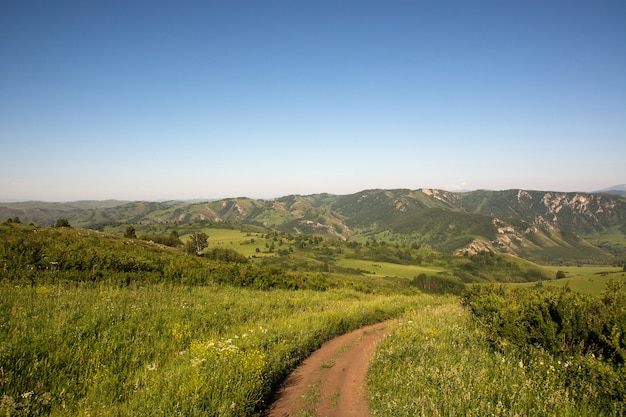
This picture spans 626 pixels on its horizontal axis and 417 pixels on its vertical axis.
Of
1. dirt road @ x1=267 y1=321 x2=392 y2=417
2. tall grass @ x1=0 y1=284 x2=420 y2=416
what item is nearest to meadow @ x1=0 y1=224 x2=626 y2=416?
tall grass @ x1=0 y1=284 x2=420 y2=416

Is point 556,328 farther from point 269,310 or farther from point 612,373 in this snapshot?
point 269,310

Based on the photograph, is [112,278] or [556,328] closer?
[556,328]

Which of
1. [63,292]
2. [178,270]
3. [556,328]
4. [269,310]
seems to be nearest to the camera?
[556,328]

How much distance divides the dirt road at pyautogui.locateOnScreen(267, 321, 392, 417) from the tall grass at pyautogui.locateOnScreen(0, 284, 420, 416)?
0.49 m

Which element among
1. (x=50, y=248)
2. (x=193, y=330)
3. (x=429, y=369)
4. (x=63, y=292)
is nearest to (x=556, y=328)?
(x=429, y=369)

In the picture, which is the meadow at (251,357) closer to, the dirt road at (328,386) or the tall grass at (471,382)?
the tall grass at (471,382)

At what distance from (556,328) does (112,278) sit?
74.4 feet

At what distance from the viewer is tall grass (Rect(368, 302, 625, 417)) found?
6.57 metres

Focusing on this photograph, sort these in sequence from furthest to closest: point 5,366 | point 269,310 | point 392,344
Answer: point 269,310, point 392,344, point 5,366

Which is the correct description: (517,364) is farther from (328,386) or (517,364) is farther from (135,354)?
(135,354)

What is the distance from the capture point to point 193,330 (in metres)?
11.2

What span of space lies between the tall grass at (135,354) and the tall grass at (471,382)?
10.9 ft

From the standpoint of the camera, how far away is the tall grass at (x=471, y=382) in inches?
259

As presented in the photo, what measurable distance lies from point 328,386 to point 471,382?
397cm
